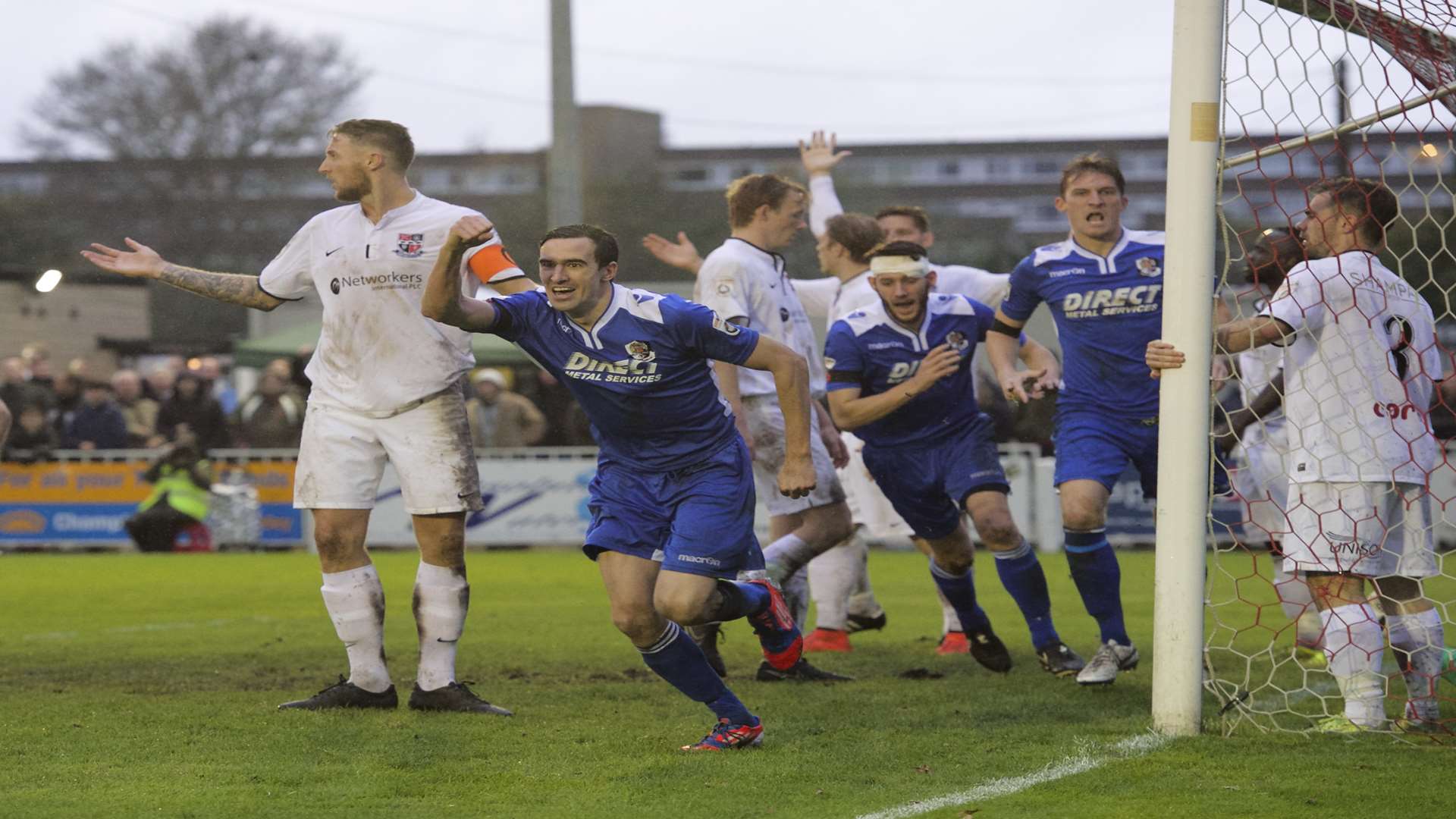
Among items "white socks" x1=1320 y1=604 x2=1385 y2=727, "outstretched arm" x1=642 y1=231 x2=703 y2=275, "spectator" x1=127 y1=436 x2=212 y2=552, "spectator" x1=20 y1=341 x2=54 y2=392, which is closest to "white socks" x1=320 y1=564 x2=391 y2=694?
"outstretched arm" x1=642 y1=231 x2=703 y2=275

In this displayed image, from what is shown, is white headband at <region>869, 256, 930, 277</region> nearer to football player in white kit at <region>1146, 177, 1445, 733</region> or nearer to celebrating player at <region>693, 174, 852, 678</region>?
celebrating player at <region>693, 174, 852, 678</region>

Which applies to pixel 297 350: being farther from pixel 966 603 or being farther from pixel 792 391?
pixel 792 391

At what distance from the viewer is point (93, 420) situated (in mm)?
18047

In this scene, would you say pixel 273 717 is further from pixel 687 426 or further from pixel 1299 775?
pixel 1299 775

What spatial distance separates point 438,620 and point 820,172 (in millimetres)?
4556

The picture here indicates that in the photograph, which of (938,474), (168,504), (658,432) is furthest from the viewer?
(168,504)

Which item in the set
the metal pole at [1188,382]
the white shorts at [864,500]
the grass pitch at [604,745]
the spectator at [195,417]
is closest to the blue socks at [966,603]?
the grass pitch at [604,745]

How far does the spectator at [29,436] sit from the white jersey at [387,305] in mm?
12177

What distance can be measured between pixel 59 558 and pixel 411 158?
11.6 m

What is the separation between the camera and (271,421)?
702 inches

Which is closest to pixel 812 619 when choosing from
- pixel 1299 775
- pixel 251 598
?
pixel 251 598

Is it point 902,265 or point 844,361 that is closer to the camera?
point 902,265

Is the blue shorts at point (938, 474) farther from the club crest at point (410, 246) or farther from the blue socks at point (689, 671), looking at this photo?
the club crest at point (410, 246)

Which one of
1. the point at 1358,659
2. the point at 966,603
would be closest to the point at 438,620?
the point at 966,603
